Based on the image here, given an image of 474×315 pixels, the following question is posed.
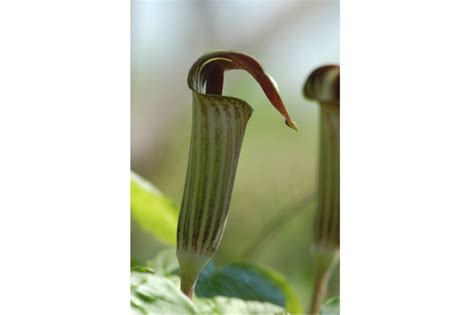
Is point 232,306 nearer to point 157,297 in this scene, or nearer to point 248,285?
point 248,285

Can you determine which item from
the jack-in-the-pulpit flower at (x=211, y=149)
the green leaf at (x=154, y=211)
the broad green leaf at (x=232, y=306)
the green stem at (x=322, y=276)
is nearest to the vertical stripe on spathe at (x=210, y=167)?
the jack-in-the-pulpit flower at (x=211, y=149)

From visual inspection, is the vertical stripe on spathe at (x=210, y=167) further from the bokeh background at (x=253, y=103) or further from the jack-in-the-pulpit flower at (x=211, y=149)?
the bokeh background at (x=253, y=103)

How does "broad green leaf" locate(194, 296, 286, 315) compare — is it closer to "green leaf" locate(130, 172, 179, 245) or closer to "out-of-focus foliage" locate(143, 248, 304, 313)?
"out-of-focus foliage" locate(143, 248, 304, 313)

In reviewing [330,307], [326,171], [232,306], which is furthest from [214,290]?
[326,171]

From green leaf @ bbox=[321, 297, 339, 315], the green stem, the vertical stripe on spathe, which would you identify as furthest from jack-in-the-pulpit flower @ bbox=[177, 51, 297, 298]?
the green stem
